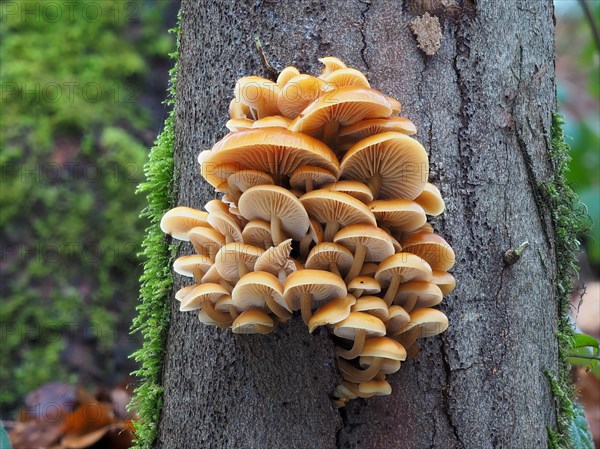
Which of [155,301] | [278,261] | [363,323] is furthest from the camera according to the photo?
[155,301]

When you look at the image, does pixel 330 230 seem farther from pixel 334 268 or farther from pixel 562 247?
pixel 562 247

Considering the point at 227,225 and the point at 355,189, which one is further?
the point at 227,225

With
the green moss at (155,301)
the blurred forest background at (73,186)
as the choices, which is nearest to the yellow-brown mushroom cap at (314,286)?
the green moss at (155,301)

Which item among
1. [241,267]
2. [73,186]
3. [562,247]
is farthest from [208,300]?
[73,186]

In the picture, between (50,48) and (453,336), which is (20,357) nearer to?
(50,48)

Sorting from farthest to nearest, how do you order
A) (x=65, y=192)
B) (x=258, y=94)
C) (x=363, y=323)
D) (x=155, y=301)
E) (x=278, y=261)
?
(x=65, y=192) → (x=155, y=301) → (x=258, y=94) → (x=278, y=261) → (x=363, y=323)

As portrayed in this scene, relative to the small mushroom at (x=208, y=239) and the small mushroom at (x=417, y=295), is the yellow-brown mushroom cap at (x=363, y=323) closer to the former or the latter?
the small mushroom at (x=417, y=295)

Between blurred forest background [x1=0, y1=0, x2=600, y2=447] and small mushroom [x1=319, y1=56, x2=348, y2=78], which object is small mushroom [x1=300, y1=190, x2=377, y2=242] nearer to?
small mushroom [x1=319, y1=56, x2=348, y2=78]
